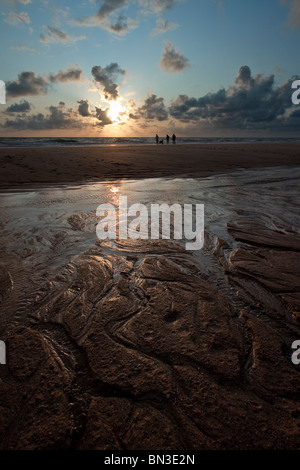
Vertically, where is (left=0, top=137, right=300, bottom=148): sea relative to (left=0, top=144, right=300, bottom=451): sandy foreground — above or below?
above

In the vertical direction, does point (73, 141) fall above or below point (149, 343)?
above

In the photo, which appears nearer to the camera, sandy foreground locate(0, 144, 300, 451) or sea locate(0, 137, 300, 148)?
sandy foreground locate(0, 144, 300, 451)

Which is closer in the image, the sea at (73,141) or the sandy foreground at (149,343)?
the sandy foreground at (149,343)

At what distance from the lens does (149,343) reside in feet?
6.25

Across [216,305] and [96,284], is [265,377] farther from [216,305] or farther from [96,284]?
[96,284]

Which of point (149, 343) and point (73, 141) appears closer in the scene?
point (149, 343)

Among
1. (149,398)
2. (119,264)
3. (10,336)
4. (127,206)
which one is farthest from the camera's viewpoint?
(127,206)

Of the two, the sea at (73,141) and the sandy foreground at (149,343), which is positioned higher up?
the sea at (73,141)

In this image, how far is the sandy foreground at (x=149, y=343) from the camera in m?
1.36

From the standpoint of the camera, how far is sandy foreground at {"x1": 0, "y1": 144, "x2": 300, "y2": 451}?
4.46ft
